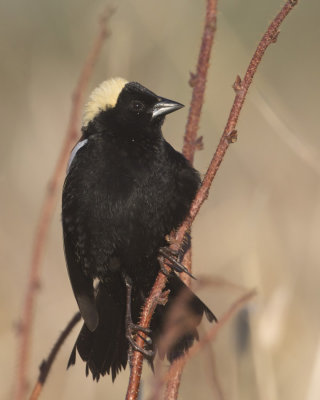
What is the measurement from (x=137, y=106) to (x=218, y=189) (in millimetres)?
2194

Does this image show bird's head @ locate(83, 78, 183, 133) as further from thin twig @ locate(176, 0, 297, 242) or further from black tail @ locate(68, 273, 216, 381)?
thin twig @ locate(176, 0, 297, 242)

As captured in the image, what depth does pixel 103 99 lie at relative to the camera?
2.93 meters

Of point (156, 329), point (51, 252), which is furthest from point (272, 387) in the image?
point (51, 252)

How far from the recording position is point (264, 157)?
425 centimetres

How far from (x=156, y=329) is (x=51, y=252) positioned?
6.34ft

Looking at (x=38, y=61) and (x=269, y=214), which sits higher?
(x=38, y=61)

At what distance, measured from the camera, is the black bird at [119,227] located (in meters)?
2.53

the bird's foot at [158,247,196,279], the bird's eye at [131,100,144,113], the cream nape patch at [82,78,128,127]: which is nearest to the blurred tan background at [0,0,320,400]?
the bird's foot at [158,247,196,279]

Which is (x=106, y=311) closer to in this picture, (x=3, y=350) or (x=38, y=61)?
(x=3, y=350)

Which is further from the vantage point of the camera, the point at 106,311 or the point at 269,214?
the point at 269,214

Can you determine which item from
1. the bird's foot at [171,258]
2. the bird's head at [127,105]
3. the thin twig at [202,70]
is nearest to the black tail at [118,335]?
the bird's foot at [171,258]

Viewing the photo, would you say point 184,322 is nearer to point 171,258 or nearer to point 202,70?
point 171,258

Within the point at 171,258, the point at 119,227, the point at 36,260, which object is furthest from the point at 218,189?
the point at 36,260

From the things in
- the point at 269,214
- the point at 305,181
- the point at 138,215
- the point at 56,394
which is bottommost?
the point at 56,394
